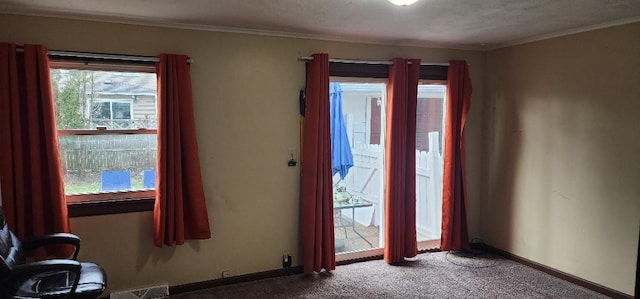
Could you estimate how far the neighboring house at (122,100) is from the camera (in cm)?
308

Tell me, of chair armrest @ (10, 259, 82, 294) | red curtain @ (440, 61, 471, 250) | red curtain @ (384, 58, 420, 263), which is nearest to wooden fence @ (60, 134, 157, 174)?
chair armrest @ (10, 259, 82, 294)

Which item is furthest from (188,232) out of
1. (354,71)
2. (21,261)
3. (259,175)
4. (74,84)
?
(354,71)

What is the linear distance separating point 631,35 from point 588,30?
342mm

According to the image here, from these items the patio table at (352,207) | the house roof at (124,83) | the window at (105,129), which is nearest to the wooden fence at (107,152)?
the window at (105,129)

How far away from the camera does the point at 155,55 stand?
314 centimetres

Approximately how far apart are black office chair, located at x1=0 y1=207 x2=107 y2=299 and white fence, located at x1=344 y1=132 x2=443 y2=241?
97.9 inches

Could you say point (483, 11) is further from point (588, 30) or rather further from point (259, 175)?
point (259, 175)

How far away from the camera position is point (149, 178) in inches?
129

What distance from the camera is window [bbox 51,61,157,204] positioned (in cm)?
302

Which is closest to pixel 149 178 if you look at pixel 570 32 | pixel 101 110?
pixel 101 110

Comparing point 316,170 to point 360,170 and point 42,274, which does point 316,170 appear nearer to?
point 360,170

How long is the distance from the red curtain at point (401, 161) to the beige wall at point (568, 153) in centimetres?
102

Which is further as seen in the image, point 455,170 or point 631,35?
point 455,170

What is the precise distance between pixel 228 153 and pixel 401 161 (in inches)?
65.2
